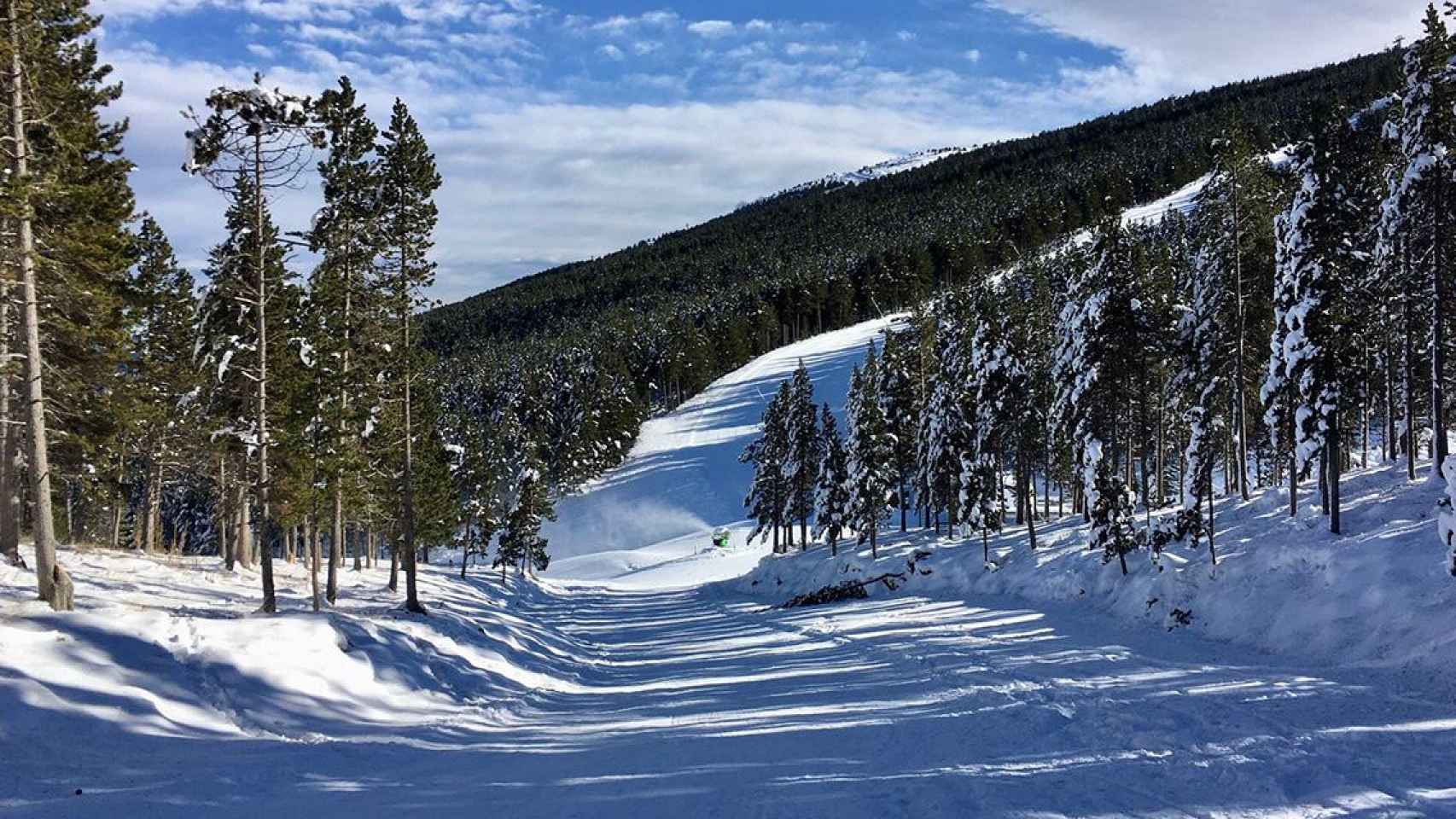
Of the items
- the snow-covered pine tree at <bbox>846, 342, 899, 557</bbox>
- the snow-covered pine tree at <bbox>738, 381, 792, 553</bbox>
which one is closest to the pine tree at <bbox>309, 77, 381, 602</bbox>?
the snow-covered pine tree at <bbox>846, 342, 899, 557</bbox>

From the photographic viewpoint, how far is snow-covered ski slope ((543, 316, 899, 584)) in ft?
244

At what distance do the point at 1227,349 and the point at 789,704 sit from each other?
27842mm

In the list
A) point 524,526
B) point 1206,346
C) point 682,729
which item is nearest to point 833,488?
point 524,526

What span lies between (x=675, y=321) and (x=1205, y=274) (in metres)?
104

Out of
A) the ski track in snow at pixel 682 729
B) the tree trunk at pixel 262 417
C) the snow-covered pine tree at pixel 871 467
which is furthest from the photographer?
the snow-covered pine tree at pixel 871 467

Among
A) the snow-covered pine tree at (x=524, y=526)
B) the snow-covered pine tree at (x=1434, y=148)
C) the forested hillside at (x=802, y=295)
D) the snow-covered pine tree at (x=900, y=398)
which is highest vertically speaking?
the forested hillside at (x=802, y=295)

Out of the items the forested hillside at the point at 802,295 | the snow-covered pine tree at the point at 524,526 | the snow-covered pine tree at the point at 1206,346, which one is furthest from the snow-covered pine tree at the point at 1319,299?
the forested hillside at the point at 802,295

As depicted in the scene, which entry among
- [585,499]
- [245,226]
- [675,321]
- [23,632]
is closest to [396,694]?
[23,632]

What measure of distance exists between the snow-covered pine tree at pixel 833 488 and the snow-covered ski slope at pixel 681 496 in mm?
15334

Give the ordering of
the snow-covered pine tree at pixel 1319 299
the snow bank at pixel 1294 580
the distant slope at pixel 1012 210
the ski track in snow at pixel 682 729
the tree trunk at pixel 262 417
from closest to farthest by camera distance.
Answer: the ski track in snow at pixel 682 729 < the snow bank at pixel 1294 580 < the tree trunk at pixel 262 417 < the snow-covered pine tree at pixel 1319 299 < the distant slope at pixel 1012 210

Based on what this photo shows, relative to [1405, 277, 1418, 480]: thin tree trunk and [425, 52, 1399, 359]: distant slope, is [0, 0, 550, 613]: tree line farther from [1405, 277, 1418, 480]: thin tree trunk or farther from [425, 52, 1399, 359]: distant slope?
[425, 52, 1399, 359]: distant slope

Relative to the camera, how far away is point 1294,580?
63.8ft

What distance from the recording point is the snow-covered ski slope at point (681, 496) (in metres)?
74.5

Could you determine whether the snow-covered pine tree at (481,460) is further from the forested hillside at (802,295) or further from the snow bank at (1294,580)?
the snow bank at (1294,580)
